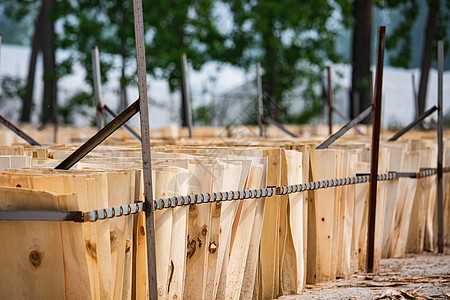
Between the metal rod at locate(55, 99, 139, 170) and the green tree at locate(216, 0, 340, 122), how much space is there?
584 inches

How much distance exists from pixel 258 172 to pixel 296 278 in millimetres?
868

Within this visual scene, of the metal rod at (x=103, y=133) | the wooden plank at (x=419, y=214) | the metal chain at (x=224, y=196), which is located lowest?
the wooden plank at (x=419, y=214)

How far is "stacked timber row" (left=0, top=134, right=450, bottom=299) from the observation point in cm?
297

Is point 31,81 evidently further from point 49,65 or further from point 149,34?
point 149,34

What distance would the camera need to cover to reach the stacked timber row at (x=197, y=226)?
2967mm

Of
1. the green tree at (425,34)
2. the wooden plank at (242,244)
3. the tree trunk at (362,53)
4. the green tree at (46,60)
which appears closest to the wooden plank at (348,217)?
the wooden plank at (242,244)

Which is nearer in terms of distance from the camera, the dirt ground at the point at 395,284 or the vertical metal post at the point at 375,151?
the dirt ground at the point at 395,284

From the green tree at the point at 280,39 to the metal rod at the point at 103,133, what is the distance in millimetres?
14842

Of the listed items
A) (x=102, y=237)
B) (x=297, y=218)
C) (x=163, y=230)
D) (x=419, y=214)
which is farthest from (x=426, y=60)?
(x=102, y=237)

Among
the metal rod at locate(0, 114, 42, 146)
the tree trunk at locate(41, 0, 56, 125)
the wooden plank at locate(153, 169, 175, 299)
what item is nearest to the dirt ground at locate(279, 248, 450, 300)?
the wooden plank at locate(153, 169, 175, 299)

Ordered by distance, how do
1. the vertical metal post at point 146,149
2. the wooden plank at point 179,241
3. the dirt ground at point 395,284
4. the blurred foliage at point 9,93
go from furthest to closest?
the blurred foliage at point 9,93, the dirt ground at point 395,284, the wooden plank at point 179,241, the vertical metal post at point 146,149

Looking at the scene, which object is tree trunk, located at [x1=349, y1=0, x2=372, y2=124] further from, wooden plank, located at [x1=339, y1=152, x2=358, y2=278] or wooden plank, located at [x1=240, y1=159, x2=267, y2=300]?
wooden plank, located at [x1=240, y1=159, x2=267, y2=300]

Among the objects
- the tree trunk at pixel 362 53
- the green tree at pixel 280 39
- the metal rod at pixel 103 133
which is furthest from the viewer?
the green tree at pixel 280 39

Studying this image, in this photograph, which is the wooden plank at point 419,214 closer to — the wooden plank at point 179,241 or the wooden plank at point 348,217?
the wooden plank at point 348,217
